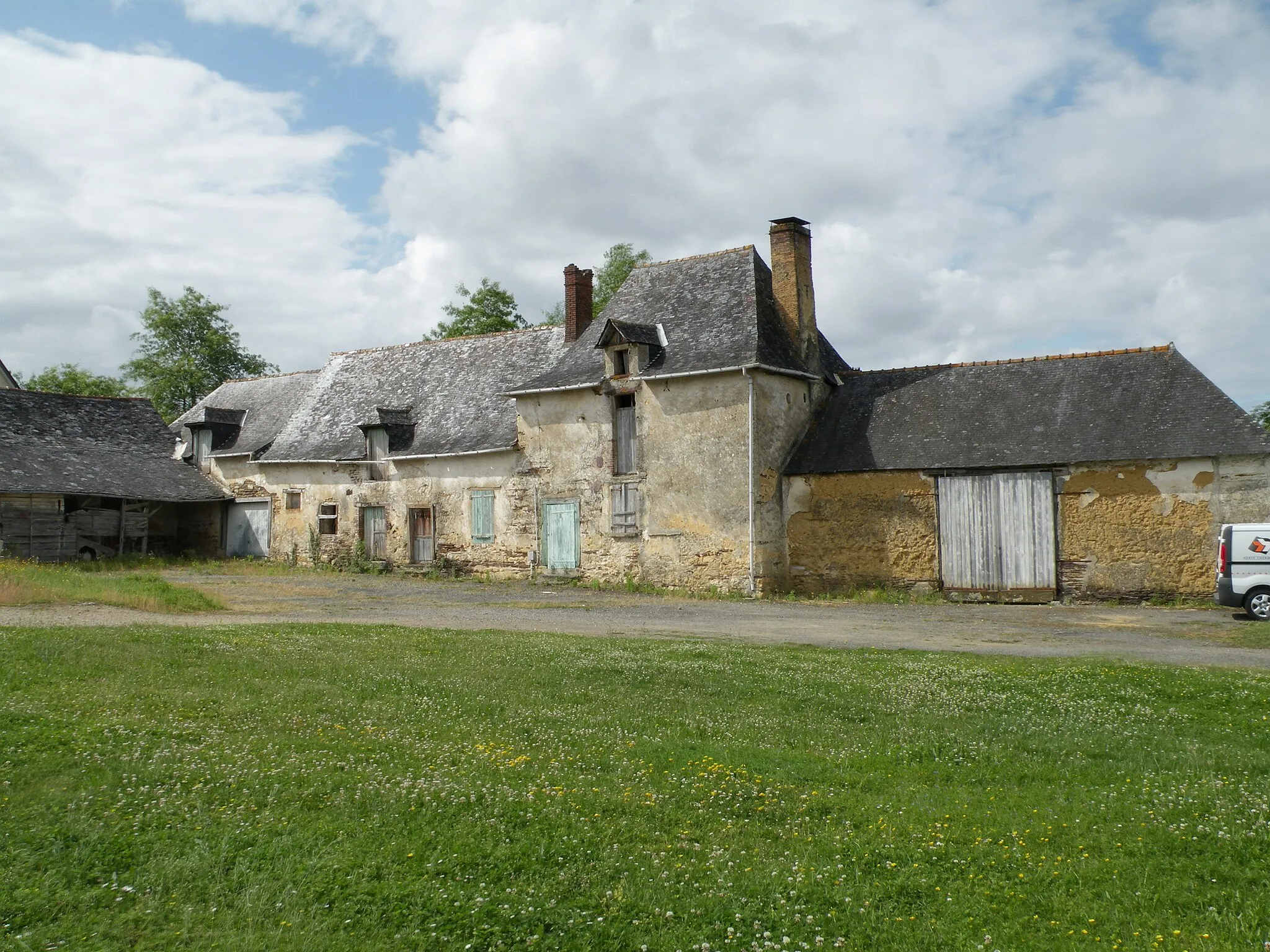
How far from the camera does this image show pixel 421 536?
88.3ft

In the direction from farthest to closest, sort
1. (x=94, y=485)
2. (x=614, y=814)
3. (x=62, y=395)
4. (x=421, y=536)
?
1. (x=62, y=395)
2. (x=94, y=485)
3. (x=421, y=536)
4. (x=614, y=814)

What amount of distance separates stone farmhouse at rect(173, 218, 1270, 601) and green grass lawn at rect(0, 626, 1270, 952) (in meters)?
10.3

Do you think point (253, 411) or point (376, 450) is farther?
point (253, 411)

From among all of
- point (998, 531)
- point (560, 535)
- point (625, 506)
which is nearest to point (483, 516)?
point (560, 535)

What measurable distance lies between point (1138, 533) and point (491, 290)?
33141 mm

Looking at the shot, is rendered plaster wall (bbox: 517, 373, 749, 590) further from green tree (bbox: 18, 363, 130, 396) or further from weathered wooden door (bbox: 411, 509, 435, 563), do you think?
green tree (bbox: 18, 363, 130, 396)

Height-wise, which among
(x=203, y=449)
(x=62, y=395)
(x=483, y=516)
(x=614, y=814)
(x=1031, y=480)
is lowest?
(x=614, y=814)

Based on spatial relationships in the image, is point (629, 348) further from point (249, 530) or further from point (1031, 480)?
point (249, 530)

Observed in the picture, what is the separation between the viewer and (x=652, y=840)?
17.6ft

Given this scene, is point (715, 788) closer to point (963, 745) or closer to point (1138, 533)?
point (963, 745)

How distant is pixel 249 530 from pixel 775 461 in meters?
17.8

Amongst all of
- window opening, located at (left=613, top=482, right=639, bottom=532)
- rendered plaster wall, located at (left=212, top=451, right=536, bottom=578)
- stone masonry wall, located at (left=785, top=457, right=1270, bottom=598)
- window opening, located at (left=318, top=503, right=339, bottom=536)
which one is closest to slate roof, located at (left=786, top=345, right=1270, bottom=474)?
stone masonry wall, located at (left=785, top=457, right=1270, bottom=598)

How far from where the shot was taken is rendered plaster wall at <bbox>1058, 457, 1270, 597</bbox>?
1780 centimetres

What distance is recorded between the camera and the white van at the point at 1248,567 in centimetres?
1560
